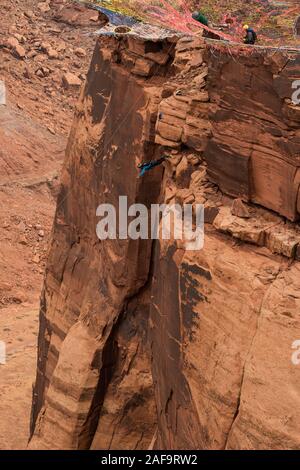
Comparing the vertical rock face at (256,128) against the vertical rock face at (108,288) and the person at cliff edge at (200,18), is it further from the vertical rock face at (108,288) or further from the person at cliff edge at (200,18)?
the vertical rock face at (108,288)

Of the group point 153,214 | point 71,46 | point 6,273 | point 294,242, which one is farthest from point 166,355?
point 71,46

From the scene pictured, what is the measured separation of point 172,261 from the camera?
1255 centimetres

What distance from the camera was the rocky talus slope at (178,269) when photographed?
1068cm

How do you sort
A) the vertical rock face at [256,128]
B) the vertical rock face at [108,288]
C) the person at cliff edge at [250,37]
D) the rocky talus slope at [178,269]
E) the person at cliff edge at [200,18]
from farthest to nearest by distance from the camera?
1. the vertical rock face at [108,288]
2. the person at cliff edge at [200,18]
3. the person at cliff edge at [250,37]
4. the rocky talus slope at [178,269]
5. the vertical rock face at [256,128]

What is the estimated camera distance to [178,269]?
12305 mm

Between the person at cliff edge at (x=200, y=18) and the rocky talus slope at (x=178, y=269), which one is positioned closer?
the rocky talus slope at (x=178, y=269)

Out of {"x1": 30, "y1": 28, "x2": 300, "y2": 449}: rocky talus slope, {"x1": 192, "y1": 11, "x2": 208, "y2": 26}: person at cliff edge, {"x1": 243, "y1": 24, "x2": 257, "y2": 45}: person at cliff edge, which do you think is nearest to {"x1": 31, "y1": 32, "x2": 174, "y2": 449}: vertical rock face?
{"x1": 30, "y1": 28, "x2": 300, "y2": 449}: rocky talus slope

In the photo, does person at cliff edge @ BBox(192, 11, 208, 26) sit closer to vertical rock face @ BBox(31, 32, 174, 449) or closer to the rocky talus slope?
the rocky talus slope

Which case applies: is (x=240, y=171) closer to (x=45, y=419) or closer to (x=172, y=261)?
(x=172, y=261)

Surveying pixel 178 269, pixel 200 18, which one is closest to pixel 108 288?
pixel 178 269

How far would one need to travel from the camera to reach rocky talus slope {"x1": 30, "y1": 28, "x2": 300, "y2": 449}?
35.0 ft

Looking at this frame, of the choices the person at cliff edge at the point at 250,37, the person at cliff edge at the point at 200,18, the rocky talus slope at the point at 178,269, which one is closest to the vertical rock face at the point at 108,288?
the rocky talus slope at the point at 178,269

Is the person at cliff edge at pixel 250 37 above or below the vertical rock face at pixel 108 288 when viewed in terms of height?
above

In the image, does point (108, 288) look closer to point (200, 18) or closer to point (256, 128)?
point (200, 18)
